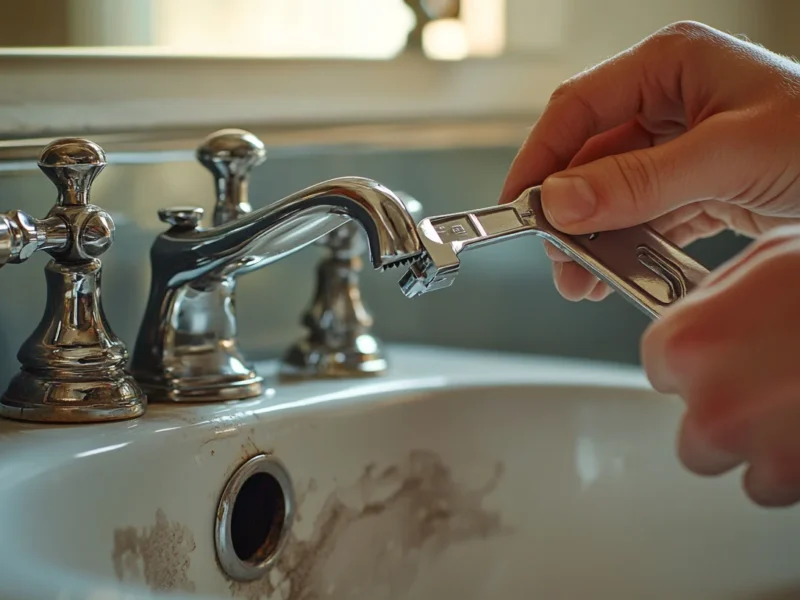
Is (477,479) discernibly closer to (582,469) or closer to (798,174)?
(582,469)

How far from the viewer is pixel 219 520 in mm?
432

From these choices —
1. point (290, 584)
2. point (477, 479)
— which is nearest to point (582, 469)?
point (477, 479)

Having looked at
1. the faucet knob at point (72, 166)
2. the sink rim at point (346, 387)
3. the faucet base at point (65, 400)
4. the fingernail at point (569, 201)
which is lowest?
→ the sink rim at point (346, 387)

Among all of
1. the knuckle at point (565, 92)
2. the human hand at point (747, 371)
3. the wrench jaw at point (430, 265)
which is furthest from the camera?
the knuckle at point (565, 92)

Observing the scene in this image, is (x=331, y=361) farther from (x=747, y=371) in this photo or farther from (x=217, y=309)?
(x=747, y=371)

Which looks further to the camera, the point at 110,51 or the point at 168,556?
the point at 110,51

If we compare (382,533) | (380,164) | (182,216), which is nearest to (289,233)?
(182,216)

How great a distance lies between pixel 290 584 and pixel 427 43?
395mm

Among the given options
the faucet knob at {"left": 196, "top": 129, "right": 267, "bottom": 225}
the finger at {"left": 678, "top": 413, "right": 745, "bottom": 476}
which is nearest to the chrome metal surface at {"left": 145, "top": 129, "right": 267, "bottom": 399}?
the faucet knob at {"left": 196, "top": 129, "right": 267, "bottom": 225}

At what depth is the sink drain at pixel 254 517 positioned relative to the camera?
0.43m

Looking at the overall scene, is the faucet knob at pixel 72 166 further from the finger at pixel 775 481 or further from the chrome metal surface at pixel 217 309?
the finger at pixel 775 481

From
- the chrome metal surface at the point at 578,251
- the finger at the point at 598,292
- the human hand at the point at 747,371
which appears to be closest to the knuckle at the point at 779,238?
the human hand at the point at 747,371

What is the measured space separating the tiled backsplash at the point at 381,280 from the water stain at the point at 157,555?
0.39 ft

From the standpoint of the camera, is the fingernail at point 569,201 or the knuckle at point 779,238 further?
the fingernail at point 569,201
